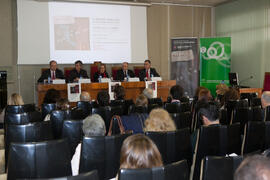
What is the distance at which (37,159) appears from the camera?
6.91 ft

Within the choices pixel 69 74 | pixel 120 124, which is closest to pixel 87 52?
pixel 69 74

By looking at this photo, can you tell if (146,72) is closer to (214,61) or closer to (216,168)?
(214,61)

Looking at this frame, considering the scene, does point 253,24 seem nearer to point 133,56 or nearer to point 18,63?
point 133,56

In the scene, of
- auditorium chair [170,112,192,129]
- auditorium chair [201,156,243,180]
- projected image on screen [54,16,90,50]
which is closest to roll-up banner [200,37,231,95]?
projected image on screen [54,16,90,50]

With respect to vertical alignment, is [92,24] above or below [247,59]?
above

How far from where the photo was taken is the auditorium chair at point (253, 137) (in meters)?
2.79

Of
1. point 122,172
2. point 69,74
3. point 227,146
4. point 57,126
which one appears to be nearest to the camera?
point 122,172

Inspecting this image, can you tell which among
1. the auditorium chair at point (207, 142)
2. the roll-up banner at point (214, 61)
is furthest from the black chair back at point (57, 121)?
the roll-up banner at point (214, 61)

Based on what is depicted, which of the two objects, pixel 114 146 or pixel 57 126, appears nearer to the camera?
pixel 114 146

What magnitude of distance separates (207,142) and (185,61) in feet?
28.0

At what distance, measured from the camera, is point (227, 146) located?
2750 mm

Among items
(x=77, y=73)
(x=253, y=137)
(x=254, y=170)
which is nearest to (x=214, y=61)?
(x=77, y=73)

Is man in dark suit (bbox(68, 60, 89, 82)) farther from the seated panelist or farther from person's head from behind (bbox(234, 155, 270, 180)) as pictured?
person's head from behind (bbox(234, 155, 270, 180))

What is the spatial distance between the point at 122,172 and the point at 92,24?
27.7ft
